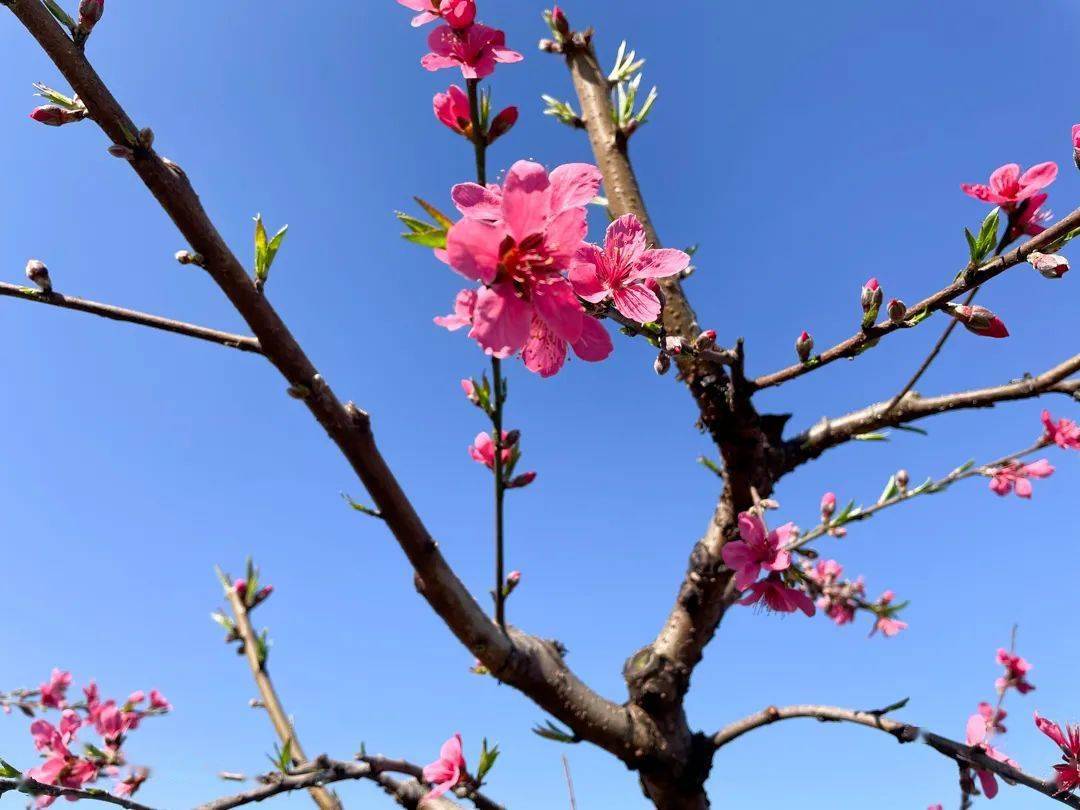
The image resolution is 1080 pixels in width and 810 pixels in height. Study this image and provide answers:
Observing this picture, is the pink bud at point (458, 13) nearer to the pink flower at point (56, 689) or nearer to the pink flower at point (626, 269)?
the pink flower at point (626, 269)

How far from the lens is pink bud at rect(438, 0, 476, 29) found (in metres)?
1.25

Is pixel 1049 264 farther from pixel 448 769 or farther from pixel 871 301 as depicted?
pixel 448 769

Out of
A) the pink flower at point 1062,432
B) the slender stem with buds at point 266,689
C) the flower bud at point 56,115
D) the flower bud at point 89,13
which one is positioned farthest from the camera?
the pink flower at point 1062,432

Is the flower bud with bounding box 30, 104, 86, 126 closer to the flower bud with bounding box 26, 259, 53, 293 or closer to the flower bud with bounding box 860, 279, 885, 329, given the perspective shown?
the flower bud with bounding box 26, 259, 53, 293

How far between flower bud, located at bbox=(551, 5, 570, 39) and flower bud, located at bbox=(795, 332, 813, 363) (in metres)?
2.60

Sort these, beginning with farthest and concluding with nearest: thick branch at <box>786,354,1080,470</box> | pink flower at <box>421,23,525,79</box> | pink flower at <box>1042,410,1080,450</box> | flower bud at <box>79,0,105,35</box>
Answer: pink flower at <box>1042,410,1080,450</box>, thick branch at <box>786,354,1080,470</box>, pink flower at <box>421,23,525,79</box>, flower bud at <box>79,0,105,35</box>

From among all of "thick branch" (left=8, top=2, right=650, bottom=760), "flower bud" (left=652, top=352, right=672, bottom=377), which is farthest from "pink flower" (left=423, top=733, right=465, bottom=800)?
"flower bud" (left=652, top=352, right=672, bottom=377)

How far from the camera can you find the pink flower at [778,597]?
190cm

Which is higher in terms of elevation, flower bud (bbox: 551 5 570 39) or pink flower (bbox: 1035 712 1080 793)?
flower bud (bbox: 551 5 570 39)

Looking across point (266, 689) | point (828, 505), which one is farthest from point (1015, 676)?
point (266, 689)

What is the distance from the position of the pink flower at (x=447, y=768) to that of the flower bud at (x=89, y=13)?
6.94ft

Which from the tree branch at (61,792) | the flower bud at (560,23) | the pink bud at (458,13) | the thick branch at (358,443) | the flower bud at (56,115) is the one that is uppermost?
the flower bud at (560,23)

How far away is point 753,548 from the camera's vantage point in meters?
1.92

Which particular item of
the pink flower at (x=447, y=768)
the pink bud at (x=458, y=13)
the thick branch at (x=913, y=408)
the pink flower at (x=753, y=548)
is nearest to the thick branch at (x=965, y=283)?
the pink flower at (x=753, y=548)
